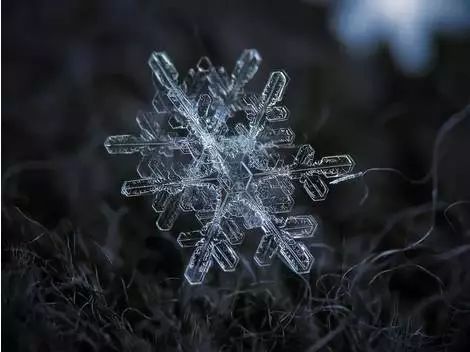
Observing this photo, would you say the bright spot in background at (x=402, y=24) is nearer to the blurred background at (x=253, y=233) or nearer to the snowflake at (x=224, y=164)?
the blurred background at (x=253, y=233)

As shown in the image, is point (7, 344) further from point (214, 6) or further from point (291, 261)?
point (214, 6)

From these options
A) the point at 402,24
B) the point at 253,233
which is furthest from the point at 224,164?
the point at 402,24

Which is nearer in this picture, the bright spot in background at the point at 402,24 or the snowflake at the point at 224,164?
the bright spot in background at the point at 402,24

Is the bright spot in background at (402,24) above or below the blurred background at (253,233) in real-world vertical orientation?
above

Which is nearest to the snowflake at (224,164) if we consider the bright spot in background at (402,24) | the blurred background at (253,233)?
the blurred background at (253,233)

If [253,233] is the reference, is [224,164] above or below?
above

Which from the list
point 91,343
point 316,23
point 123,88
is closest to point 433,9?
point 316,23

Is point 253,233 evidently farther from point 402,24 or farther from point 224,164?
point 402,24
